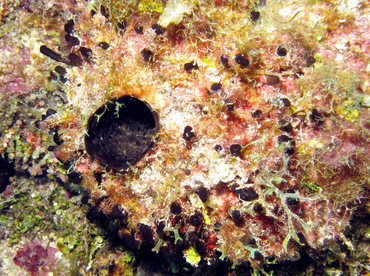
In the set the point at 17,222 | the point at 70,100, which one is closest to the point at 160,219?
the point at 70,100

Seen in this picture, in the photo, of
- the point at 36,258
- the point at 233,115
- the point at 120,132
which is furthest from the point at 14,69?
the point at 233,115

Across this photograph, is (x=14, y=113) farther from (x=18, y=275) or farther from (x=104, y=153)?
(x=18, y=275)

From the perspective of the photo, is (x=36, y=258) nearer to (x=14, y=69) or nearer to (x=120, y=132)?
(x=120, y=132)

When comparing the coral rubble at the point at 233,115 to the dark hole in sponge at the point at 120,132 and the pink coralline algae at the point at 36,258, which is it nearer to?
the dark hole in sponge at the point at 120,132

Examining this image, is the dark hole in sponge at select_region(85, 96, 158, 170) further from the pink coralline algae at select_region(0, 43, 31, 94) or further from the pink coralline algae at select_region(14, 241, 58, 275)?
the pink coralline algae at select_region(14, 241, 58, 275)

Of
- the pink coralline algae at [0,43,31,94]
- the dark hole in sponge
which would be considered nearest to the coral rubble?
the dark hole in sponge

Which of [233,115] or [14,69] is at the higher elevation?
[233,115]

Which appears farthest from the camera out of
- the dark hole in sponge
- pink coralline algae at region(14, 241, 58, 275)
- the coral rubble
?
pink coralline algae at region(14, 241, 58, 275)
